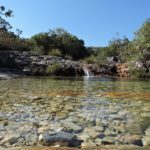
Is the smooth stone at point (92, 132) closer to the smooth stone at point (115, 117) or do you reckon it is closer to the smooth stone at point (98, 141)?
the smooth stone at point (98, 141)

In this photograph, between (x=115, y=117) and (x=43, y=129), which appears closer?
(x=43, y=129)

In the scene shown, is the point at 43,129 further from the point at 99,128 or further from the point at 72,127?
the point at 99,128

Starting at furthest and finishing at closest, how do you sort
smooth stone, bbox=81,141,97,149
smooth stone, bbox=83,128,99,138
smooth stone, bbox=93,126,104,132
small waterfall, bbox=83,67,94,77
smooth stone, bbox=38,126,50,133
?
small waterfall, bbox=83,67,94,77 < smooth stone, bbox=93,126,104,132 < smooth stone, bbox=38,126,50,133 < smooth stone, bbox=83,128,99,138 < smooth stone, bbox=81,141,97,149

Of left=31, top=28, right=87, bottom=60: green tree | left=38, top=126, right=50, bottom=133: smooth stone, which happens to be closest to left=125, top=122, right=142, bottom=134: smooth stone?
left=38, top=126, right=50, bottom=133: smooth stone

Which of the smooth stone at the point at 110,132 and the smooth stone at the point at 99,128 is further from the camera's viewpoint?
the smooth stone at the point at 99,128

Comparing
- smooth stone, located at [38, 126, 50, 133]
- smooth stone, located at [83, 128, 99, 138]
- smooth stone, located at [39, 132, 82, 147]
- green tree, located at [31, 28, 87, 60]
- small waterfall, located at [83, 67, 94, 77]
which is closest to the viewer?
smooth stone, located at [39, 132, 82, 147]

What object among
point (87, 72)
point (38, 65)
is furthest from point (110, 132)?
point (38, 65)

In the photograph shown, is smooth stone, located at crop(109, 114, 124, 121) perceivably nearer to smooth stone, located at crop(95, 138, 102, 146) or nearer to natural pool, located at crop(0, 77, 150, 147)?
natural pool, located at crop(0, 77, 150, 147)

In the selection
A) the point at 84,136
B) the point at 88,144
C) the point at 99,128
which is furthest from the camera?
the point at 99,128

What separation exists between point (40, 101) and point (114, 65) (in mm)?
26639

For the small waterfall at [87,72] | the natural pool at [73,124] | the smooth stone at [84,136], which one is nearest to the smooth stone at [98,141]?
the natural pool at [73,124]

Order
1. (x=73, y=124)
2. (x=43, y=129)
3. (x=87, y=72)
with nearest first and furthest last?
1. (x=43, y=129)
2. (x=73, y=124)
3. (x=87, y=72)

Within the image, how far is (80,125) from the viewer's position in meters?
5.91

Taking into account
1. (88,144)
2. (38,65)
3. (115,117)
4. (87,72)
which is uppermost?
(38,65)
